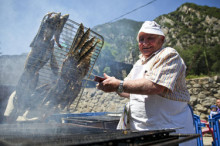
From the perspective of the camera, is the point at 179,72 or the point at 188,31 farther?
the point at 188,31

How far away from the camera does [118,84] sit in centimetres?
170

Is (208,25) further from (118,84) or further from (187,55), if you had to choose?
(118,84)

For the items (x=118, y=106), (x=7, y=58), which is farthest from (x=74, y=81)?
(x=118, y=106)

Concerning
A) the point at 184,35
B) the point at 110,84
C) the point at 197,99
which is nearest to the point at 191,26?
the point at 184,35

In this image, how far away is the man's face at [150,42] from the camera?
2041mm

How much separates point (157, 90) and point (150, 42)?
68 centimetres

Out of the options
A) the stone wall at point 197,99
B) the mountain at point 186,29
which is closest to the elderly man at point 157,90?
the stone wall at point 197,99

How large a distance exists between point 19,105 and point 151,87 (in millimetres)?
1711

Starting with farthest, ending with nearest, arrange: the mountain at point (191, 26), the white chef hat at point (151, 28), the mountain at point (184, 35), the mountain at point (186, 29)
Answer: the mountain at point (191, 26) < the mountain at point (186, 29) < the mountain at point (184, 35) < the white chef hat at point (151, 28)

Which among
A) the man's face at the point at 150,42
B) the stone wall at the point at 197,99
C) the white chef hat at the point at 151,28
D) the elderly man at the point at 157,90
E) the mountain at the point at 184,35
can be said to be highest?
the mountain at the point at 184,35

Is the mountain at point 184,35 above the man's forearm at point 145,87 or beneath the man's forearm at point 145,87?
above

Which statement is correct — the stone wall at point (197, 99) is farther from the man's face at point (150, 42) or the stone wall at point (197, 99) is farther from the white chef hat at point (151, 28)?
the white chef hat at point (151, 28)

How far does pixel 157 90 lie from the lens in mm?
1652

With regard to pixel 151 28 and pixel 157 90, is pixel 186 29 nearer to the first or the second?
pixel 151 28
